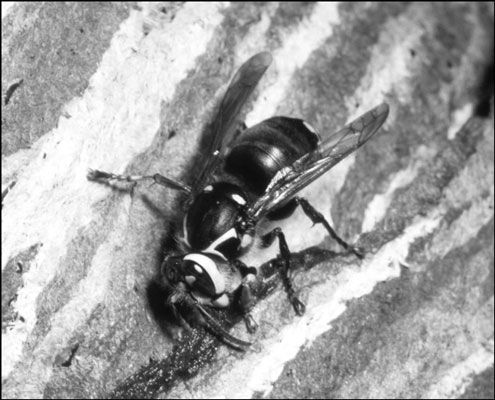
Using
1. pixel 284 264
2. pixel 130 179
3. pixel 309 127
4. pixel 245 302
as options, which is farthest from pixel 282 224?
pixel 130 179

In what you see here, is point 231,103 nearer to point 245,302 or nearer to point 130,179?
point 130,179

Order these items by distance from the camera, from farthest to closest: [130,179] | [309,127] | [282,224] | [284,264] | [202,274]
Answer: [282,224] → [309,127] → [284,264] → [130,179] → [202,274]

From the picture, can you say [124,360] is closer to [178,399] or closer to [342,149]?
[178,399]

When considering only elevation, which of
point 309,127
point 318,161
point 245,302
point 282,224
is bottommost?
point 245,302

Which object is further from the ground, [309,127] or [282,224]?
[309,127]

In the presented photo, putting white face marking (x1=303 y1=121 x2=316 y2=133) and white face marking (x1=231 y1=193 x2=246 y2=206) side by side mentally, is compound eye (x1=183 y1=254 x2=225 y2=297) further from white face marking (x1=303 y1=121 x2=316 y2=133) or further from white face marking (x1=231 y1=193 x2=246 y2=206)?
white face marking (x1=303 y1=121 x2=316 y2=133)

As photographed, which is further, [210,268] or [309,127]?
[309,127]

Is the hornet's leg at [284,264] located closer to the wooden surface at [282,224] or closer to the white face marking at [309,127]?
the wooden surface at [282,224]

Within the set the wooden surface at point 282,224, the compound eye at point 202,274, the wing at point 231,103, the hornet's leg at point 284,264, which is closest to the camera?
the wooden surface at point 282,224

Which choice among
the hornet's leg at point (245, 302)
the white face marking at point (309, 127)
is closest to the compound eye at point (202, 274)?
the hornet's leg at point (245, 302)
